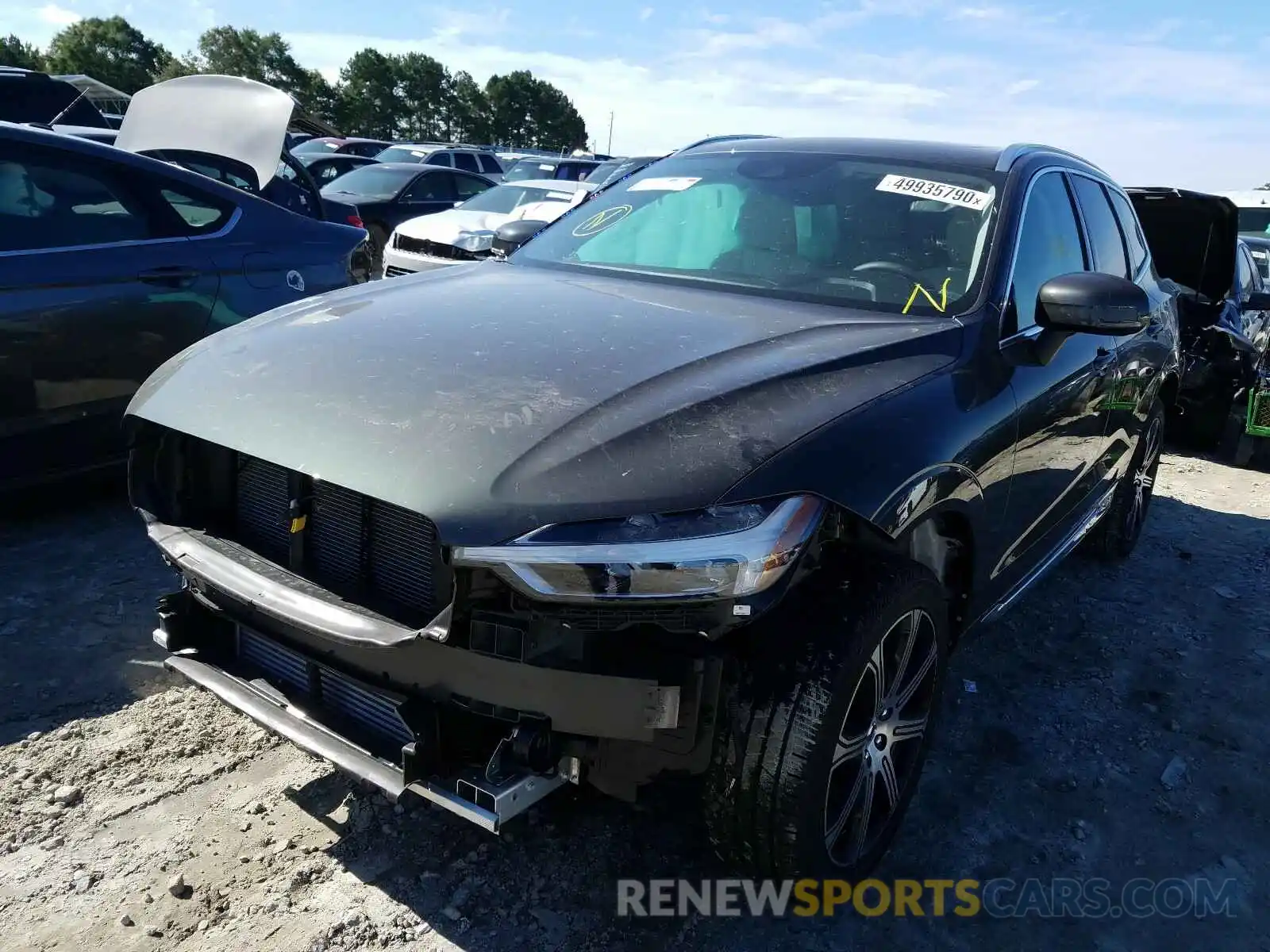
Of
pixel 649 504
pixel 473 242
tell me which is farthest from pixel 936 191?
pixel 473 242

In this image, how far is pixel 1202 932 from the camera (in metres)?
2.37

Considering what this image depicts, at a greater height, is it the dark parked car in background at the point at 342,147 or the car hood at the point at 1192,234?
the dark parked car in background at the point at 342,147

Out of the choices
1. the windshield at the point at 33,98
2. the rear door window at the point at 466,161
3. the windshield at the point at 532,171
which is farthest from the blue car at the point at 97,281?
the rear door window at the point at 466,161

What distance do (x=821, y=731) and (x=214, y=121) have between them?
214 inches

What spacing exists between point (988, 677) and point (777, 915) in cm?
165

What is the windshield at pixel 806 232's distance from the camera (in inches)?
115

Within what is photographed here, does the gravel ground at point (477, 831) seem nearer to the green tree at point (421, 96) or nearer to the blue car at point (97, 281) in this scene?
the blue car at point (97, 281)

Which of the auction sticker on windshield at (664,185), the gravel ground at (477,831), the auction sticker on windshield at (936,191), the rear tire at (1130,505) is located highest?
the auction sticker on windshield at (936,191)

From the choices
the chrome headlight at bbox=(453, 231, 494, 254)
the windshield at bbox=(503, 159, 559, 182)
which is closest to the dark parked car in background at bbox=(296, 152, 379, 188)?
the windshield at bbox=(503, 159, 559, 182)

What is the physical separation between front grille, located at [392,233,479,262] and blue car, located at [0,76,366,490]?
4869 mm

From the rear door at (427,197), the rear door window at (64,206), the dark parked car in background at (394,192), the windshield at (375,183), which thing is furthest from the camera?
the windshield at (375,183)

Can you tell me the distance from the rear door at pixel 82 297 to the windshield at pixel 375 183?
8.43 m

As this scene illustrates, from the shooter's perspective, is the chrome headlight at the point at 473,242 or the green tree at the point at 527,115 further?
the green tree at the point at 527,115

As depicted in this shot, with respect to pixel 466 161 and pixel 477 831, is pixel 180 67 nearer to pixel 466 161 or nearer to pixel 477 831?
pixel 466 161
